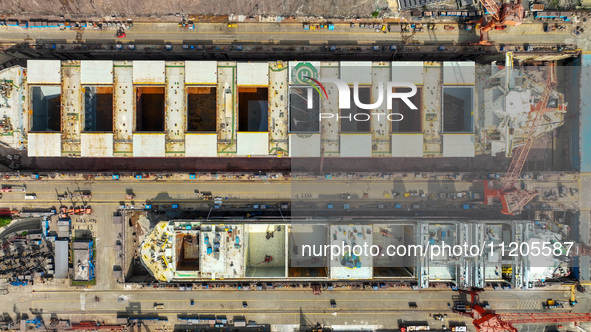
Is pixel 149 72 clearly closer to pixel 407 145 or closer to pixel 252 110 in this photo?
pixel 252 110

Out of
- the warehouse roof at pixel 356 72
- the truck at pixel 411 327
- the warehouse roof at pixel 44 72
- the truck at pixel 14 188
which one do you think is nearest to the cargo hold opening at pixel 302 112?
the warehouse roof at pixel 356 72

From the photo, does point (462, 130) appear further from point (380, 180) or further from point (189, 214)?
point (189, 214)

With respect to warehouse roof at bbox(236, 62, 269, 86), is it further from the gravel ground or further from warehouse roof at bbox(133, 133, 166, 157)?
warehouse roof at bbox(133, 133, 166, 157)

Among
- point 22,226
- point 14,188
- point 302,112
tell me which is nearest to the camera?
point 302,112

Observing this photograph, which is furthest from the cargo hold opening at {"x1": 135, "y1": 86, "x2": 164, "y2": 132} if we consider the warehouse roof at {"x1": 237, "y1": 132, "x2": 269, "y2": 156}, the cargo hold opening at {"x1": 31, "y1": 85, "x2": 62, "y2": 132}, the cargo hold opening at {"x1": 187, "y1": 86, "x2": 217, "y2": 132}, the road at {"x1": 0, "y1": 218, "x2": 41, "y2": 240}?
the road at {"x1": 0, "y1": 218, "x2": 41, "y2": 240}

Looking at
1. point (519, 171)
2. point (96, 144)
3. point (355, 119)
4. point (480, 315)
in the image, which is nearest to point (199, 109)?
point (96, 144)

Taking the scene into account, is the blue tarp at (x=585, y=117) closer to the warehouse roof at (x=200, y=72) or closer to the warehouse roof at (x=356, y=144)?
the warehouse roof at (x=356, y=144)
